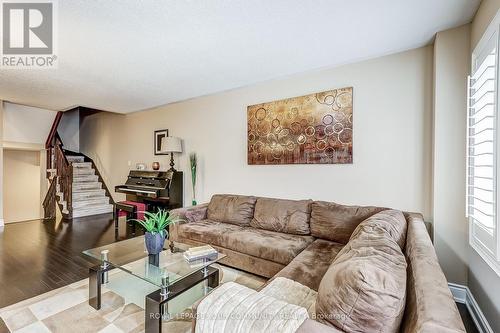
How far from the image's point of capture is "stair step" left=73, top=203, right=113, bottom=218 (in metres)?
5.73

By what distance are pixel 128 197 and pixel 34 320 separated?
4001mm

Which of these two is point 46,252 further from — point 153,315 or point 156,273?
point 153,315

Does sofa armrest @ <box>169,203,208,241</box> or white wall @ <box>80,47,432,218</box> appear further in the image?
sofa armrest @ <box>169,203,208,241</box>

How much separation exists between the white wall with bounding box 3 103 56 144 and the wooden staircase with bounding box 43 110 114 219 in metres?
0.20

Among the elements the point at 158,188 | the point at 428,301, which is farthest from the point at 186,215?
the point at 428,301

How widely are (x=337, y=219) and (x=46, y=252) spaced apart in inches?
156

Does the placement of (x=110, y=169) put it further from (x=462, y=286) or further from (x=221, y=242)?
(x=462, y=286)

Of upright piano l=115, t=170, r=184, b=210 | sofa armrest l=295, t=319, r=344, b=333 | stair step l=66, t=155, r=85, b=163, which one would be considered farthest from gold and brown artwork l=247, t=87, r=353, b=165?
stair step l=66, t=155, r=85, b=163

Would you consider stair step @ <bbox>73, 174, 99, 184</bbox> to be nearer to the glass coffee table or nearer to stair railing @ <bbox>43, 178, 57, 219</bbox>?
stair railing @ <bbox>43, 178, 57, 219</bbox>

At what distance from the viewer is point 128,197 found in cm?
570

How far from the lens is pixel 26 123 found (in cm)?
564

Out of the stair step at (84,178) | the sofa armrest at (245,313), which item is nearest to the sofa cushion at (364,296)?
the sofa armrest at (245,313)

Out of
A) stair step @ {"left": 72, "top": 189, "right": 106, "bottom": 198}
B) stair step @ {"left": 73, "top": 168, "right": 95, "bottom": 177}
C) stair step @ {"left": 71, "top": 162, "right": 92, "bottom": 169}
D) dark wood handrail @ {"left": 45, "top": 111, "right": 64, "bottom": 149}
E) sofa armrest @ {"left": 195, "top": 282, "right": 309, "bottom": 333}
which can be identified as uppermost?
dark wood handrail @ {"left": 45, "top": 111, "right": 64, "bottom": 149}

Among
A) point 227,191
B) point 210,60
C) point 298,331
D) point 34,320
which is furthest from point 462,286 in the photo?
point 34,320
